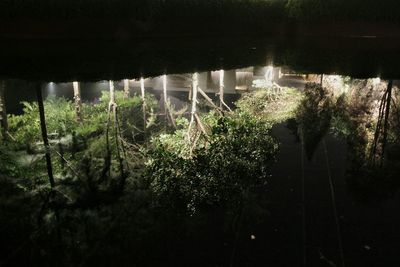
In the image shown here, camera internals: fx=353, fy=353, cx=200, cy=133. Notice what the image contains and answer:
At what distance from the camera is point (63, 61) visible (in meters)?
10.1

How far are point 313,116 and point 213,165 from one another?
3028mm

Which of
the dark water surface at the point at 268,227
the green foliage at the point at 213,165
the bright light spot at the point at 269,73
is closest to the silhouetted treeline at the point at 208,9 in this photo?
the bright light spot at the point at 269,73

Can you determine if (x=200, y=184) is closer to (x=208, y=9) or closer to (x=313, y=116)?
(x=313, y=116)

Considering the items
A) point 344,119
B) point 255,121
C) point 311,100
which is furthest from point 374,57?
point 255,121

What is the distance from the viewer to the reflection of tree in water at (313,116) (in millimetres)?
5779

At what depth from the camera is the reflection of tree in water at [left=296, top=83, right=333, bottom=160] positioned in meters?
5.78

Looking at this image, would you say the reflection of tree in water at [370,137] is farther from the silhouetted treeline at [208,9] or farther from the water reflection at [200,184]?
the silhouetted treeline at [208,9]

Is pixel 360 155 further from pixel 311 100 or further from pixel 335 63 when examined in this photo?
pixel 335 63

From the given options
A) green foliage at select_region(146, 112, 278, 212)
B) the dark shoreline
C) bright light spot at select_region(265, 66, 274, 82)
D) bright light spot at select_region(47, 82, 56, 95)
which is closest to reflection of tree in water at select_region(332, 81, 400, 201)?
green foliage at select_region(146, 112, 278, 212)

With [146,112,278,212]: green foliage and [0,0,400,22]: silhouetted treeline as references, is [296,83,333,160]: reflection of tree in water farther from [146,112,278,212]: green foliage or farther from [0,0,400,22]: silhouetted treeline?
[0,0,400,22]: silhouetted treeline

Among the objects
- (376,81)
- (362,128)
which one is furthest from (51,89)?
(376,81)

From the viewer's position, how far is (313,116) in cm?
690

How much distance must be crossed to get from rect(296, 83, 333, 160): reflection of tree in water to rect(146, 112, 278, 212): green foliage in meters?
0.60

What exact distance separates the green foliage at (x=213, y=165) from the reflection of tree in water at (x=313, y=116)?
60 centimetres
